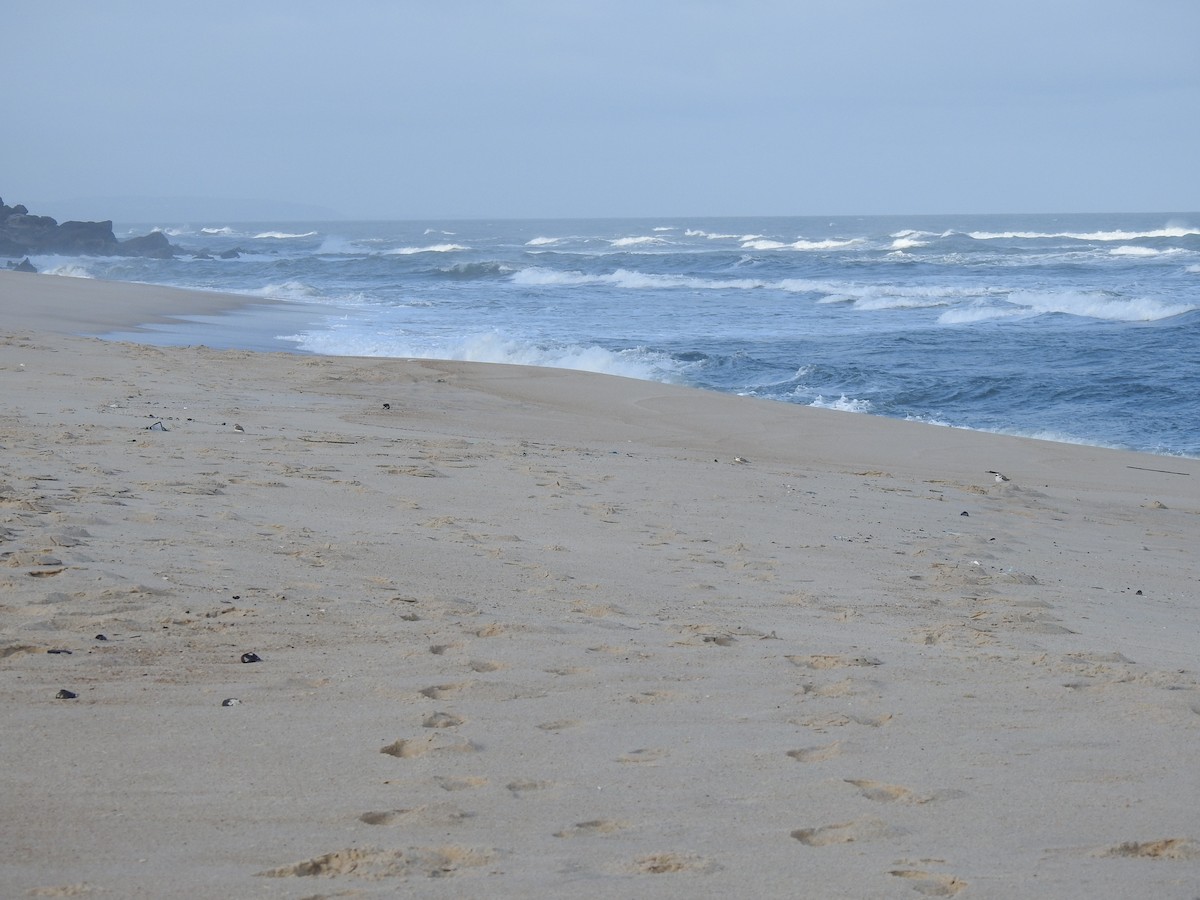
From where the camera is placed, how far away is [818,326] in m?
21.4

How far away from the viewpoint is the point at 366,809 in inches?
92.9

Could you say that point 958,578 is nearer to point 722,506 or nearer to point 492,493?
point 722,506

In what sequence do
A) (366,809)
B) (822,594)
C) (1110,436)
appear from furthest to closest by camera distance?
(1110,436)
(822,594)
(366,809)

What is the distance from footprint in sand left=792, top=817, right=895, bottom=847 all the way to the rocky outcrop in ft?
163

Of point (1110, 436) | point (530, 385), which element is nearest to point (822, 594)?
point (530, 385)

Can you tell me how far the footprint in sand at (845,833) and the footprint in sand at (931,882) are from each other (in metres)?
0.15

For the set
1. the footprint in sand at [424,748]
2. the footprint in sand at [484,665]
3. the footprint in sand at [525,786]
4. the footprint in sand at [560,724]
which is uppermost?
the footprint in sand at [484,665]

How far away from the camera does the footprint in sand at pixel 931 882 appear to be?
2.13 metres

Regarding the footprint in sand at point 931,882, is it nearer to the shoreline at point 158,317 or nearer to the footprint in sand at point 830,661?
the footprint in sand at point 830,661

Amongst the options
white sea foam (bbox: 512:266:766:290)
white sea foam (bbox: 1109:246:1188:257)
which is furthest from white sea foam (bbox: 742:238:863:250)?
white sea foam (bbox: 512:266:766:290)

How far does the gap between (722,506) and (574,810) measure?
143 inches

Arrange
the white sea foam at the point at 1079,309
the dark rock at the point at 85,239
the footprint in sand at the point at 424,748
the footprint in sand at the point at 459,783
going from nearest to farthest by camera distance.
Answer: the footprint in sand at the point at 459,783 → the footprint in sand at the point at 424,748 → the white sea foam at the point at 1079,309 → the dark rock at the point at 85,239

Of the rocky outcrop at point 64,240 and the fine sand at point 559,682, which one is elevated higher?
the rocky outcrop at point 64,240

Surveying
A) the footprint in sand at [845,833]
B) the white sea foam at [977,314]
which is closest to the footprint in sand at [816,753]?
the footprint in sand at [845,833]
